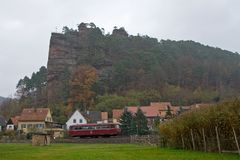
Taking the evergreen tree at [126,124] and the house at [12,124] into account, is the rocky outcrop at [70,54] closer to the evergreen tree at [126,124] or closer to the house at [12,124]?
the house at [12,124]

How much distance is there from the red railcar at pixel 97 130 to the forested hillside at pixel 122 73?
33.2 m

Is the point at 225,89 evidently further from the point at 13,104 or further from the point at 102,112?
the point at 13,104

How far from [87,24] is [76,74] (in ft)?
133

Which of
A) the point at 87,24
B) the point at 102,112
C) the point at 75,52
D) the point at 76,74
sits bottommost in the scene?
the point at 102,112

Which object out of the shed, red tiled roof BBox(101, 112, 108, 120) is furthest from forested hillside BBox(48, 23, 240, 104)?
the shed

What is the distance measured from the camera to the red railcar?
70.6m

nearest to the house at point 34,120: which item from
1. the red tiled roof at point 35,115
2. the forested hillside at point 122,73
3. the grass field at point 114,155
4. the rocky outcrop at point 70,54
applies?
the red tiled roof at point 35,115

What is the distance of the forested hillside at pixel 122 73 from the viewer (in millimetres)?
114438

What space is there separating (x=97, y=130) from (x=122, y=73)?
64.1m

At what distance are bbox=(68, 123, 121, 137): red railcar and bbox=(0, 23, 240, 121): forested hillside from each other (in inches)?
1308

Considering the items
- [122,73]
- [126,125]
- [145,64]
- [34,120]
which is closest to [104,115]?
[34,120]

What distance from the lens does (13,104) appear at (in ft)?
399

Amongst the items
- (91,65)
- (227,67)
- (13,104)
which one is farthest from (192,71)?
(13,104)

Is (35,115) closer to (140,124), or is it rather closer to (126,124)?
(126,124)
